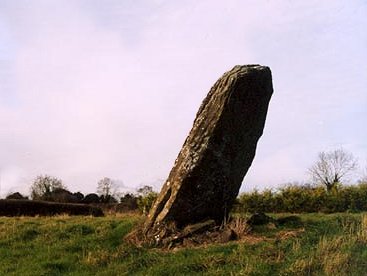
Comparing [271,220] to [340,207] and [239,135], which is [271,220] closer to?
[239,135]

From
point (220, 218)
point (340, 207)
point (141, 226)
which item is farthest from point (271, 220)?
point (340, 207)

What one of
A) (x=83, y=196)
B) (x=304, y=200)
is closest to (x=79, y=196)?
(x=83, y=196)

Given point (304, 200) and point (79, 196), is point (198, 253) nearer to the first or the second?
point (304, 200)

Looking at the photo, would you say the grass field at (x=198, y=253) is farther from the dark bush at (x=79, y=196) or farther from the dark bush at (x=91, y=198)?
the dark bush at (x=91, y=198)

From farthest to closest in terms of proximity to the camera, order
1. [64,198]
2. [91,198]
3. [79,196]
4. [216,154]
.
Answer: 1. [91,198]
2. [79,196]
3. [64,198]
4. [216,154]

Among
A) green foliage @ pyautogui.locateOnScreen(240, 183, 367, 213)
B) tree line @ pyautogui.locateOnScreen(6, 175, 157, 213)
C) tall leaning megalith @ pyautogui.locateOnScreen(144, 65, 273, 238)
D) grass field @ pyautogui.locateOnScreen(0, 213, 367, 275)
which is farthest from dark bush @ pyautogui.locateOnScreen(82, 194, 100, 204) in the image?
tall leaning megalith @ pyautogui.locateOnScreen(144, 65, 273, 238)

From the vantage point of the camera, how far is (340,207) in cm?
2233

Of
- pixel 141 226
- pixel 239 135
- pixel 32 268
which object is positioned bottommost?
pixel 32 268

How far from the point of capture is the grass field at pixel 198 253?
8.95m

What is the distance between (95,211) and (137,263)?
15.2m

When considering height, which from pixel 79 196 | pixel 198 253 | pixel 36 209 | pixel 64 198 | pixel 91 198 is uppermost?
pixel 79 196

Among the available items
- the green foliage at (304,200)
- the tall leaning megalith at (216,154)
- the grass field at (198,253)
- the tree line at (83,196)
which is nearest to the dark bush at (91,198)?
the tree line at (83,196)

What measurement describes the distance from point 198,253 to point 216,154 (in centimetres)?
286

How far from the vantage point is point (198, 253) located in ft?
34.5
